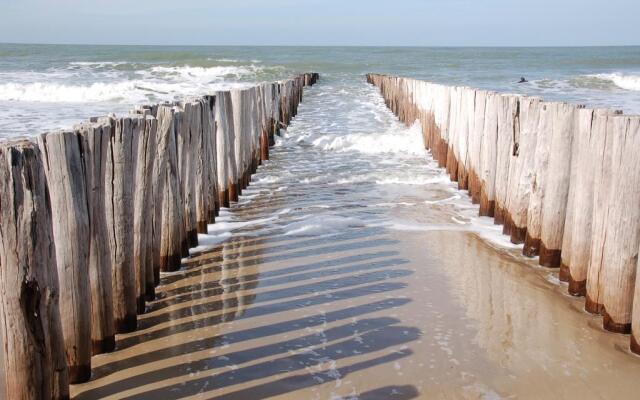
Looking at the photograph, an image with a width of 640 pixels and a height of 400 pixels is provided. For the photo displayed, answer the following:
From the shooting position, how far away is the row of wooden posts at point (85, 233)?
2.96 meters

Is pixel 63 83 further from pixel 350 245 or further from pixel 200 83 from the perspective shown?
pixel 350 245

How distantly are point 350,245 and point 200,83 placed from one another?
31667 mm

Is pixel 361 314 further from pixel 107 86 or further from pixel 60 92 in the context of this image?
→ pixel 107 86

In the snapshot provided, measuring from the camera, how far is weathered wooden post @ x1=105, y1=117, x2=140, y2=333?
13.8ft

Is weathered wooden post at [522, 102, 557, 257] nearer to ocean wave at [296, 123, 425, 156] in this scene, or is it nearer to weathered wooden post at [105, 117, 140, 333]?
weathered wooden post at [105, 117, 140, 333]

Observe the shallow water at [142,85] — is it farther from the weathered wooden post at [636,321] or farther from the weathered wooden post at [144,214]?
the weathered wooden post at [636,321]

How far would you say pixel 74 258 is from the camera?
3.58 m

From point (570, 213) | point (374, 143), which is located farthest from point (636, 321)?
point (374, 143)

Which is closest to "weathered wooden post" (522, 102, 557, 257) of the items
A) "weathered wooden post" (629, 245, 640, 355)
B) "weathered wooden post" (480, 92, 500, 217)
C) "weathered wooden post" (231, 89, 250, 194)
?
"weathered wooden post" (480, 92, 500, 217)

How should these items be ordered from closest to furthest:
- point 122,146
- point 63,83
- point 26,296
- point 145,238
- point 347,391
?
point 26,296
point 347,391
point 122,146
point 145,238
point 63,83

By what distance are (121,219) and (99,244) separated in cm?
44

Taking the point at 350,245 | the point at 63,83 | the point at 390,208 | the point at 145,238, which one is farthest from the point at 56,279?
the point at 63,83

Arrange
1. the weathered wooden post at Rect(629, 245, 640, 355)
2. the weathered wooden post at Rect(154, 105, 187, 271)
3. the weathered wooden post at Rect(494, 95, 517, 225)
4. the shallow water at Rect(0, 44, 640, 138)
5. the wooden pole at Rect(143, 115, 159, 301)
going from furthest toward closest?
1. the shallow water at Rect(0, 44, 640, 138)
2. the weathered wooden post at Rect(494, 95, 517, 225)
3. the weathered wooden post at Rect(154, 105, 187, 271)
4. the wooden pole at Rect(143, 115, 159, 301)
5. the weathered wooden post at Rect(629, 245, 640, 355)

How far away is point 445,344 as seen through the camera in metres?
4.18
